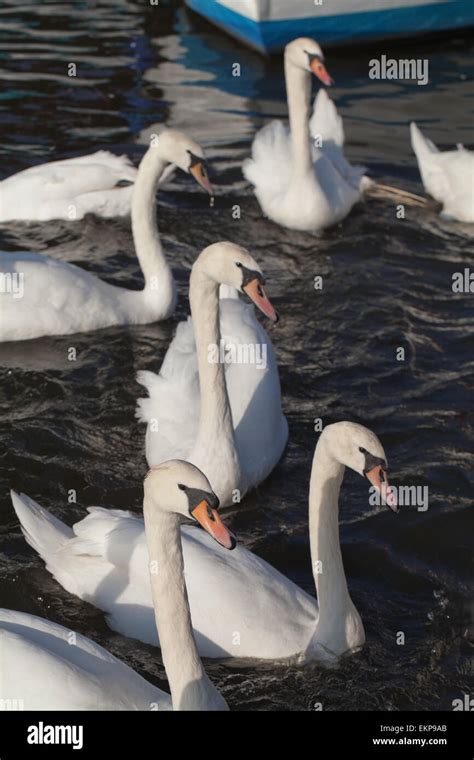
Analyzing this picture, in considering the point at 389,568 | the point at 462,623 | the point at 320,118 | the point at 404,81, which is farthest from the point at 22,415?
the point at 404,81

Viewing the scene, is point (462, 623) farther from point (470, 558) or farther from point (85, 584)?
point (85, 584)

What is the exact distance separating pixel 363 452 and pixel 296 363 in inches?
130

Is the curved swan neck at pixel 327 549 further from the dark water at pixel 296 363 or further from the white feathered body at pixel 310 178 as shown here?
the white feathered body at pixel 310 178

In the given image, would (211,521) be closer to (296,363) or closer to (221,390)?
(221,390)

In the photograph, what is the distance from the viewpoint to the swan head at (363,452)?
19.0ft

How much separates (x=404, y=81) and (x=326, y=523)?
33.8ft

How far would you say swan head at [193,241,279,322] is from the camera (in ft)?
23.0

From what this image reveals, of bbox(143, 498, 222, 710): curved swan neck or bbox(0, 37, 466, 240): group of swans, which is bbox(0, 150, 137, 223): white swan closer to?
bbox(0, 37, 466, 240): group of swans

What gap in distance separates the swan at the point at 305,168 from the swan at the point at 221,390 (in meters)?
2.94

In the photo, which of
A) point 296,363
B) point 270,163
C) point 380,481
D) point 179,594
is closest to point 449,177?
point 270,163

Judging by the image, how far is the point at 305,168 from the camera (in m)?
11.2

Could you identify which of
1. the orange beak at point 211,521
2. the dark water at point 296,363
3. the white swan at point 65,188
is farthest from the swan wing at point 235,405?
the white swan at point 65,188

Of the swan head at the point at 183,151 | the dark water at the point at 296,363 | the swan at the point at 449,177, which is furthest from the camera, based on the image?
the swan at the point at 449,177

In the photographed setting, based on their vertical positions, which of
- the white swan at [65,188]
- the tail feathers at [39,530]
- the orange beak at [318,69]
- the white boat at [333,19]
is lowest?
the tail feathers at [39,530]
